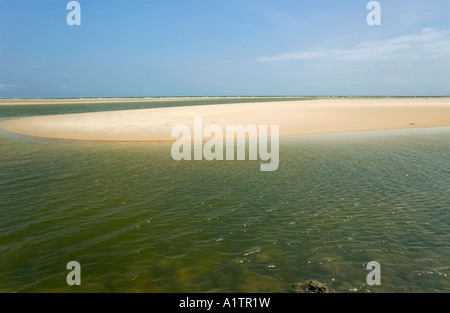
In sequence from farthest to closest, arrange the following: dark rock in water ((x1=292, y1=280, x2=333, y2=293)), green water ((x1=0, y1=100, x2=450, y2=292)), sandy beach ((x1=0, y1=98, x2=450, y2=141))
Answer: sandy beach ((x1=0, y1=98, x2=450, y2=141)) → green water ((x1=0, y1=100, x2=450, y2=292)) → dark rock in water ((x1=292, y1=280, x2=333, y2=293))

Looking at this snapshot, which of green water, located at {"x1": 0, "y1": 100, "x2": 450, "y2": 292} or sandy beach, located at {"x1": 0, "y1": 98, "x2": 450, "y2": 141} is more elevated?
sandy beach, located at {"x1": 0, "y1": 98, "x2": 450, "y2": 141}

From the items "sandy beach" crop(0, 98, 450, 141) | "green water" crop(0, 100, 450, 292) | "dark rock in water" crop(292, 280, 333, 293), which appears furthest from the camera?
"sandy beach" crop(0, 98, 450, 141)

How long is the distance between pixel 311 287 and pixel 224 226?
3462mm

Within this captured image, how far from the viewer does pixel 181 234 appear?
8.18 m

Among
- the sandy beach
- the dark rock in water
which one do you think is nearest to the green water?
the dark rock in water

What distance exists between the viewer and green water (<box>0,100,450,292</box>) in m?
6.21

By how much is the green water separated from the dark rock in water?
210 mm

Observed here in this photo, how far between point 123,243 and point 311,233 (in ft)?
17.2

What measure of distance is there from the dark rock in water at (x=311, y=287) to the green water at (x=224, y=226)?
8.3 inches

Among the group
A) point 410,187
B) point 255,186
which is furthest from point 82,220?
point 410,187

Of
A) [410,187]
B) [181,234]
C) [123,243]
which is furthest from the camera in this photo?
[410,187]

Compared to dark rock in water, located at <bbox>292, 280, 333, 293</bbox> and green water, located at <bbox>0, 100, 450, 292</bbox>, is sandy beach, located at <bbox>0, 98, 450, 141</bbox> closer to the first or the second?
green water, located at <bbox>0, 100, 450, 292</bbox>

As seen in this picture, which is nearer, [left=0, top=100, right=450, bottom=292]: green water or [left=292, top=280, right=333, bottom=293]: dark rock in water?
[left=292, top=280, right=333, bottom=293]: dark rock in water

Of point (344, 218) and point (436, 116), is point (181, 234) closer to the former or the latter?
point (344, 218)
